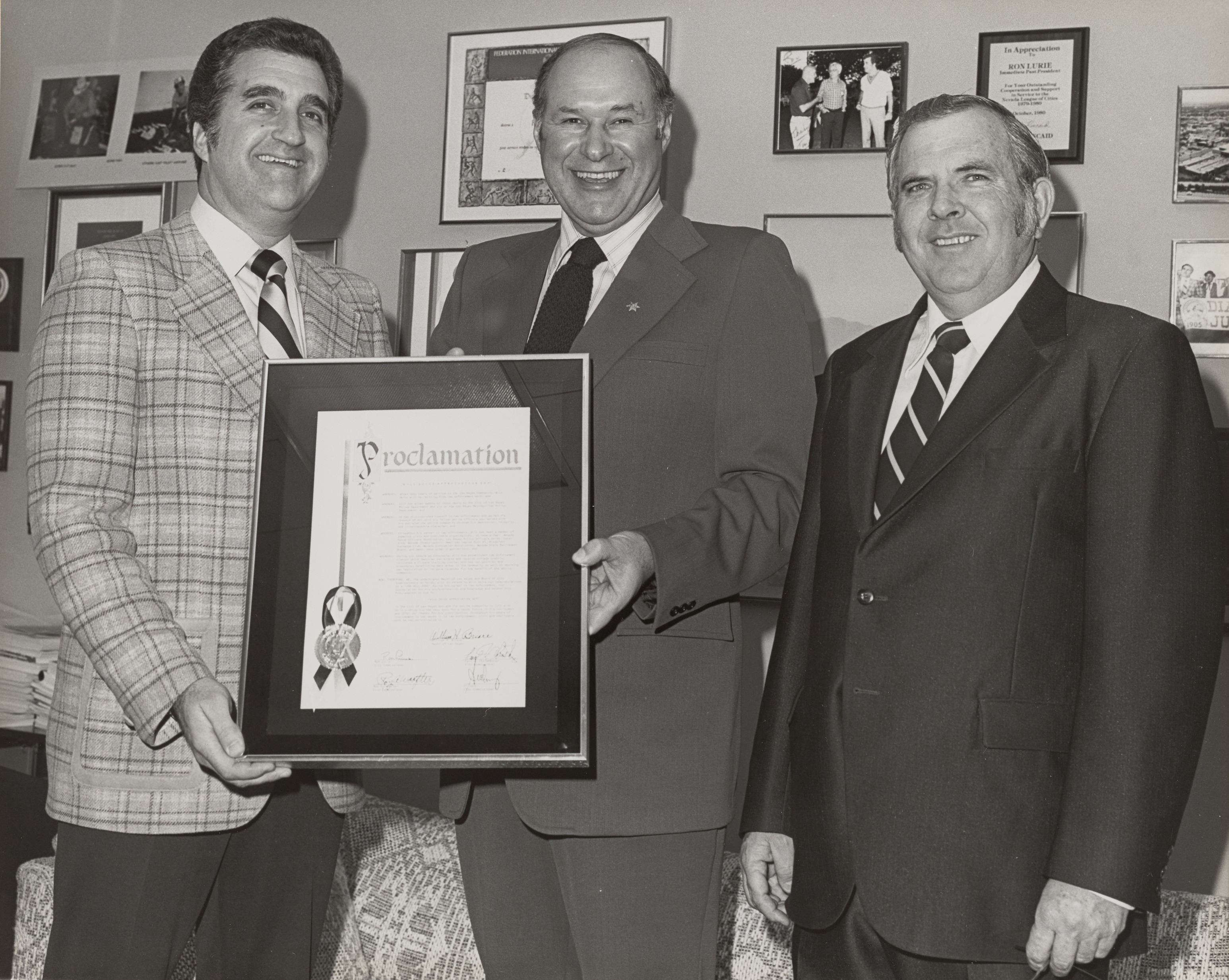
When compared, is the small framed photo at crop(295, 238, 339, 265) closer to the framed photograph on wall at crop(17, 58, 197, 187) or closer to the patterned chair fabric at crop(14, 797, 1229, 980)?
the framed photograph on wall at crop(17, 58, 197, 187)

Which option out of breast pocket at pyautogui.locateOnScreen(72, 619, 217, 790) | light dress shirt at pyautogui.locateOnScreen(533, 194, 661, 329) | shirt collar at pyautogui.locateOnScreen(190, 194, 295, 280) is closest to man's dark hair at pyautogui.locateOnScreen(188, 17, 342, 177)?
shirt collar at pyautogui.locateOnScreen(190, 194, 295, 280)

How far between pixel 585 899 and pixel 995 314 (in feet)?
3.02

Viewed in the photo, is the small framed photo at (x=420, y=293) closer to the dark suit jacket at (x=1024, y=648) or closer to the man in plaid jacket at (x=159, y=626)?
the man in plaid jacket at (x=159, y=626)

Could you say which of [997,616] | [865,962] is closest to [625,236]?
[997,616]

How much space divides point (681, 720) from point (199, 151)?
3.51 feet

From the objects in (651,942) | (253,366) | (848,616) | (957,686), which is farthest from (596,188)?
(651,942)

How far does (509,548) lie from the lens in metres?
1.49

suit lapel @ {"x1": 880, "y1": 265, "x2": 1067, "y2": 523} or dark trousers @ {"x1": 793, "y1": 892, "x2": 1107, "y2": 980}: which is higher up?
suit lapel @ {"x1": 880, "y1": 265, "x2": 1067, "y2": 523}

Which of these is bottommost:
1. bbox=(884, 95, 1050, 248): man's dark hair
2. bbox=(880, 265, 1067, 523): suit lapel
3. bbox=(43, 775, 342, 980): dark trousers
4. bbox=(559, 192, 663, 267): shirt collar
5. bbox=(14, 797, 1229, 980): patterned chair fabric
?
bbox=(14, 797, 1229, 980): patterned chair fabric

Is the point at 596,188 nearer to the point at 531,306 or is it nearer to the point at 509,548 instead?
the point at 531,306

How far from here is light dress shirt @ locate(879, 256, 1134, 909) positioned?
1535mm

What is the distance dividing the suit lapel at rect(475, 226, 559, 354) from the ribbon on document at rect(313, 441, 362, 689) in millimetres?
441

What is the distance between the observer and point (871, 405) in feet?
5.30

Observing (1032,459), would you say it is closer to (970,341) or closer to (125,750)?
(970,341)
